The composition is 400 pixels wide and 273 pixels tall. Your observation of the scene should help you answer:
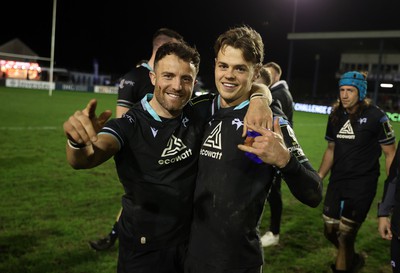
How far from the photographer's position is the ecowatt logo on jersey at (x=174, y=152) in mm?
2344

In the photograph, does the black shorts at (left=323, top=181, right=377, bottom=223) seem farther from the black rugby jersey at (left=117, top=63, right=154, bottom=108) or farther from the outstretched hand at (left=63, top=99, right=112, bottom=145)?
the outstretched hand at (left=63, top=99, right=112, bottom=145)

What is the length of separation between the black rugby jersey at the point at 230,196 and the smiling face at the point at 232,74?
10 cm

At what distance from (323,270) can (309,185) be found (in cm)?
278

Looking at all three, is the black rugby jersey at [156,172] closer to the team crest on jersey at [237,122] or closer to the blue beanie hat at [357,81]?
the team crest on jersey at [237,122]

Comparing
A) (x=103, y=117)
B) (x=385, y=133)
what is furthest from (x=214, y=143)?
(x=385, y=133)

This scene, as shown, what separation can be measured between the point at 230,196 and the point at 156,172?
46 centimetres

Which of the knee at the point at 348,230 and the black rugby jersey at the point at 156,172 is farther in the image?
the knee at the point at 348,230

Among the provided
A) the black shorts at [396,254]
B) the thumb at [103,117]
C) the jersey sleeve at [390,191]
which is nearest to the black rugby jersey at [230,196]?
the thumb at [103,117]

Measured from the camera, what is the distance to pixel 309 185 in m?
2.04

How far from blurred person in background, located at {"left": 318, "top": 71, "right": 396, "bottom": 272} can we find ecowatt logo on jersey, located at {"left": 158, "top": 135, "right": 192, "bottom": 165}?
2430mm

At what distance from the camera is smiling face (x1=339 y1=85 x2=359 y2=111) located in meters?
4.16

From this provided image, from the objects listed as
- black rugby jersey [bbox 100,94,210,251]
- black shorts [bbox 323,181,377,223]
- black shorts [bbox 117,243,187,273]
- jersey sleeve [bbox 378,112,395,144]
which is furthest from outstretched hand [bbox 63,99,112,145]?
jersey sleeve [bbox 378,112,395,144]

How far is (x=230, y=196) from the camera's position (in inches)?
88.8

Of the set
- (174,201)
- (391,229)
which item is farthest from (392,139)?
(174,201)
